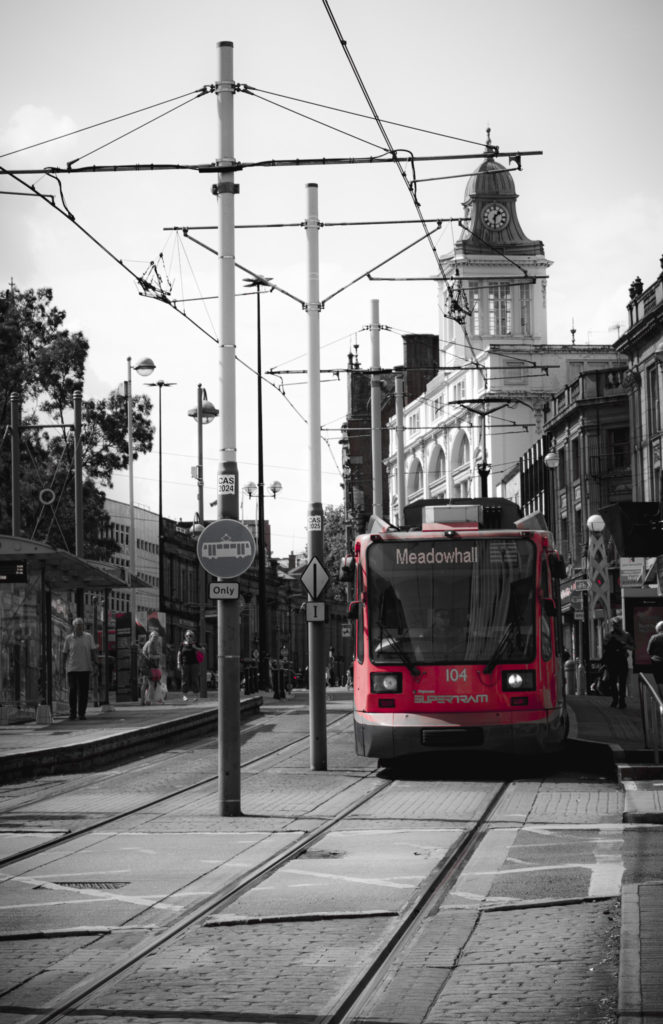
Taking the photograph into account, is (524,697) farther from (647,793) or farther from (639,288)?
(639,288)

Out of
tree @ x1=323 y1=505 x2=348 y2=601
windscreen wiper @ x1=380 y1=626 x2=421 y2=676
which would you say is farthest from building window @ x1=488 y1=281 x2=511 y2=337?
windscreen wiper @ x1=380 y1=626 x2=421 y2=676

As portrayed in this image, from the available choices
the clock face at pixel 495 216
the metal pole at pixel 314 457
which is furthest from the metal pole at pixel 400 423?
the clock face at pixel 495 216

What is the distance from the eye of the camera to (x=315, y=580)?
20.0m

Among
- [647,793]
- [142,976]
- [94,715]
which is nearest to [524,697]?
[647,793]

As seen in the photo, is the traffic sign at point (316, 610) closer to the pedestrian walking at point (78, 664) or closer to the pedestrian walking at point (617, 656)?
the pedestrian walking at point (78, 664)

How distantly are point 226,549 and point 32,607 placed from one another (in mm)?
12738

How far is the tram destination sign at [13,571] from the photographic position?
2606 centimetres

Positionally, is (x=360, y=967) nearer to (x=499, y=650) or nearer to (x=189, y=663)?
(x=499, y=650)

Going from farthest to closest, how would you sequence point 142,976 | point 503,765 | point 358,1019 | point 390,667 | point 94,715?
point 94,715
point 503,765
point 390,667
point 142,976
point 358,1019

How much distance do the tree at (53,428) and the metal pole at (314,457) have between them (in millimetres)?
29444

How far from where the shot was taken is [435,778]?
19.7 meters

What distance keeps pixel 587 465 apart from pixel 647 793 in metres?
51.6

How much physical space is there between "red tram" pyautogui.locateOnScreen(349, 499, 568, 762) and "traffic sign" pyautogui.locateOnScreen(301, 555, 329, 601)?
0.42 m

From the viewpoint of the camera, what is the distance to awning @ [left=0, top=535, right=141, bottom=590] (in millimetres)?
26078
